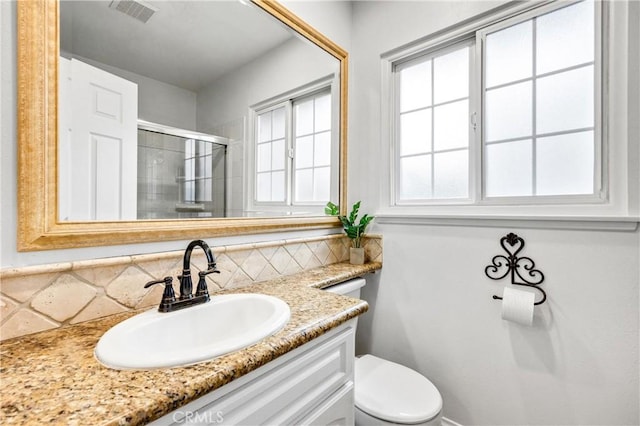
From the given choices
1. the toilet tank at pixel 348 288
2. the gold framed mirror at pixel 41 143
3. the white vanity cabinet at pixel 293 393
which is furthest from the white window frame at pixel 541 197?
the gold framed mirror at pixel 41 143

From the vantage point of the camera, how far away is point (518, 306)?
118 centimetres

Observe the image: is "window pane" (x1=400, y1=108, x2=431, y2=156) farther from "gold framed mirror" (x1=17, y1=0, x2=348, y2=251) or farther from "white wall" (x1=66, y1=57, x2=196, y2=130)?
"gold framed mirror" (x1=17, y1=0, x2=348, y2=251)

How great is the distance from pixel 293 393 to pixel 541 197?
1282 millimetres

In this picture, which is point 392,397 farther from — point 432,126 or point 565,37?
point 565,37

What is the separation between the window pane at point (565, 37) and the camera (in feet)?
3.86

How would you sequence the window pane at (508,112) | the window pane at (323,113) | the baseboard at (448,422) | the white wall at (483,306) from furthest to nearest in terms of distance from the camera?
the window pane at (323,113) → the baseboard at (448,422) → the window pane at (508,112) → the white wall at (483,306)

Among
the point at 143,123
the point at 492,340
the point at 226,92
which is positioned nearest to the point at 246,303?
the point at 143,123

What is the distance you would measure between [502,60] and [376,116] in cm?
66

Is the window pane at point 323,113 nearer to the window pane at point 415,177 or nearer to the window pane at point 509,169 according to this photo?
the window pane at point 415,177

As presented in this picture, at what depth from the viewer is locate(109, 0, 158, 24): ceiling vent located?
901 millimetres

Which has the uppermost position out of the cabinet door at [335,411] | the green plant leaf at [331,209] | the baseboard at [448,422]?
the green plant leaf at [331,209]

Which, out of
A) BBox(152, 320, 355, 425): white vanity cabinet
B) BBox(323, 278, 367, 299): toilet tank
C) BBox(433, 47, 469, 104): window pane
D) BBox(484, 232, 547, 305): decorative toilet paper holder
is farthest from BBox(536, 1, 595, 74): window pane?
BBox(152, 320, 355, 425): white vanity cabinet

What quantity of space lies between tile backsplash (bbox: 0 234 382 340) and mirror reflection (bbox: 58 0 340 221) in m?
0.15

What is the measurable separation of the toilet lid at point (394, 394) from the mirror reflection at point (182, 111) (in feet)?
2.90
